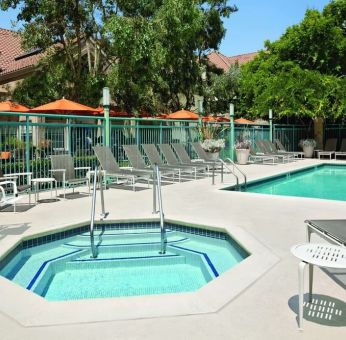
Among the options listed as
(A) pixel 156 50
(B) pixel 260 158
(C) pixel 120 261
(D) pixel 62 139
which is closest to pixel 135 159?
(D) pixel 62 139

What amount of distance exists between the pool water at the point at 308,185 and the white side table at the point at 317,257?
25.6ft

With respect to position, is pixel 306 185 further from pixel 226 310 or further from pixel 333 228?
pixel 226 310

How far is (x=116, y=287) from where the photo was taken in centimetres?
459

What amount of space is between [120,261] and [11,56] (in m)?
23.5

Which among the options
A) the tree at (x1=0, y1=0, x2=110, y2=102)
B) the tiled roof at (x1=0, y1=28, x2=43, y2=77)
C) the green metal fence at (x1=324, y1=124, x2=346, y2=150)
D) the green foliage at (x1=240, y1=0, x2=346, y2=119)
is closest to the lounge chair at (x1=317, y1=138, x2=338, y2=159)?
the green metal fence at (x1=324, y1=124, x2=346, y2=150)

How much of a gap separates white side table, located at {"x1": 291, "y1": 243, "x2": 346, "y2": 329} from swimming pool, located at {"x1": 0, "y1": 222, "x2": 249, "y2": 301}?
5.99 ft

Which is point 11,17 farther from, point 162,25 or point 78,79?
point 162,25

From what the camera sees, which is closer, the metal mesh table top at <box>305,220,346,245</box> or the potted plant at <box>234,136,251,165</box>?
the metal mesh table top at <box>305,220,346,245</box>

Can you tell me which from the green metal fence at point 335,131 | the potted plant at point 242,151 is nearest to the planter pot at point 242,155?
the potted plant at point 242,151

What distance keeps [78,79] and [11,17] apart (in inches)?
137

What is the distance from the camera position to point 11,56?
83.1 ft

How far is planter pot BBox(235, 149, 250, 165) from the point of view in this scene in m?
17.4

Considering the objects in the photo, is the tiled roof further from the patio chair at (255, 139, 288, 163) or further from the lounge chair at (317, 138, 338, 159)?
the lounge chair at (317, 138, 338, 159)

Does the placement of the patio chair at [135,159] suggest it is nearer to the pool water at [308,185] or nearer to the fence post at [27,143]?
the pool water at [308,185]
